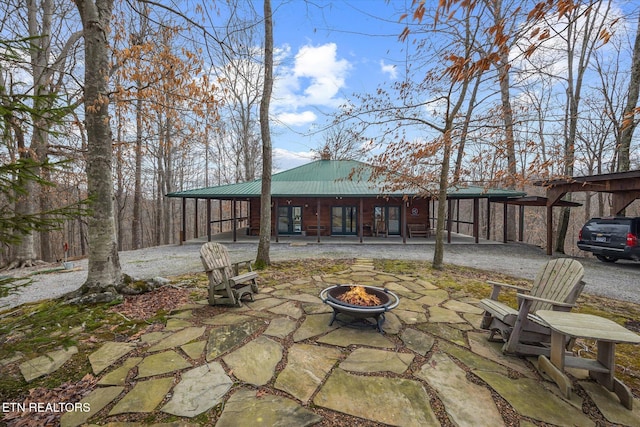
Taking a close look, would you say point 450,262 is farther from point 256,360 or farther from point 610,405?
point 256,360

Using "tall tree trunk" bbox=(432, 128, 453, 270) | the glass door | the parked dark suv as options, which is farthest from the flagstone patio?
the glass door

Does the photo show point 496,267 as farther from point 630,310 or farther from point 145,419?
point 145,419

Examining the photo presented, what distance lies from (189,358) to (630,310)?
6.64 meters

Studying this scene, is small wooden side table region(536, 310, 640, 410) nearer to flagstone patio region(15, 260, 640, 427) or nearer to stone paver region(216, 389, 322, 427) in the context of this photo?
flagstone patio region(15, 260, 640, 427)

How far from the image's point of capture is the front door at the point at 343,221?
15227 mm

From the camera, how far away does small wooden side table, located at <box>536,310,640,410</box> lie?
211cm

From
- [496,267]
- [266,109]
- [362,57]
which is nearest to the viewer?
[362,57]

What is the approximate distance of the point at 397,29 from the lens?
14.4ft

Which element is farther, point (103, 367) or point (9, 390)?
point (103, 367)

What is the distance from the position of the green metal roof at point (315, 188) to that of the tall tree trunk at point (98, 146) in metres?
6.84

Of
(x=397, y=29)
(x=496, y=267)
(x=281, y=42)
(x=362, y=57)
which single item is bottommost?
(x=496, y=267)

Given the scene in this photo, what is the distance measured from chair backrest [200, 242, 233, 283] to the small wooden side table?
4.00 m

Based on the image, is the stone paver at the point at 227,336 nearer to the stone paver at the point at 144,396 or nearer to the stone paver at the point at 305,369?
the stone paver at the point at 144,396

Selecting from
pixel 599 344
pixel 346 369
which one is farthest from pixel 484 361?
pixel 346 369
